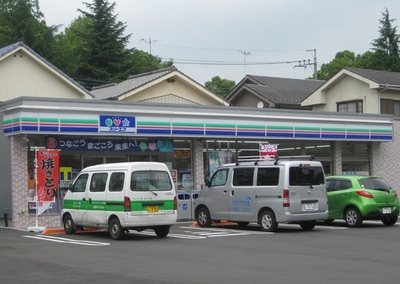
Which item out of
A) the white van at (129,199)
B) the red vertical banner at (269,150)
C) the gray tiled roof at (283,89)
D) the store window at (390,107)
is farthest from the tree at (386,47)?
the white van at (129,199)

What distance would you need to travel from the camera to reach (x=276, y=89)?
45.4 metres

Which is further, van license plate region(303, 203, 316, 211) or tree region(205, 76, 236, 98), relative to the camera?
tree region(205, 76, 236, 98)

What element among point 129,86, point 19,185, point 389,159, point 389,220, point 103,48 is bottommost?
point 389,220

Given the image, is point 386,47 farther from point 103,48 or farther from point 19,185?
point 19,185

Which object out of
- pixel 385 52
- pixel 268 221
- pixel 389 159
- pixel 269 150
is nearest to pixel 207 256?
pixel 268 221

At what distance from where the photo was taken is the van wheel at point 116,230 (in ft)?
58.1

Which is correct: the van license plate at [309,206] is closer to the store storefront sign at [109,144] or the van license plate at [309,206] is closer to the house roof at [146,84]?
the store storefront sign at [109,144]

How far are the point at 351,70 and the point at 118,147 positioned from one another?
762 inches

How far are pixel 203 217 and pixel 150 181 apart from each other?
452cm

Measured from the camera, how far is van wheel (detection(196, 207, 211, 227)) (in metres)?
21.8

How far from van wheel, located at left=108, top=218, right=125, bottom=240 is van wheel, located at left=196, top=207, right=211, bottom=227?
15.0 ft

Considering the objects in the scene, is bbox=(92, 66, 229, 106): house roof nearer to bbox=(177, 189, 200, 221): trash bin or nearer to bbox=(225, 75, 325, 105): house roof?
bbox=(225, 75, 325, 105): house roof

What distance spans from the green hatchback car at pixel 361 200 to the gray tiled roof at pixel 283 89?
20.7 meters

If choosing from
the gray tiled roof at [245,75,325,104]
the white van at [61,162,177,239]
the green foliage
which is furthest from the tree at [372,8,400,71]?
the white van at [61,162,177,239]
